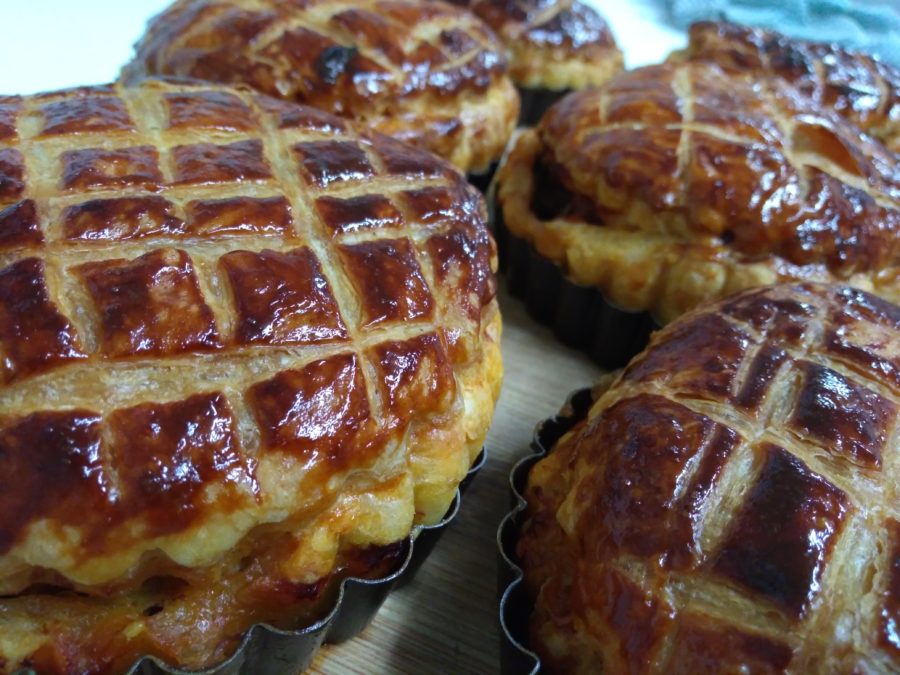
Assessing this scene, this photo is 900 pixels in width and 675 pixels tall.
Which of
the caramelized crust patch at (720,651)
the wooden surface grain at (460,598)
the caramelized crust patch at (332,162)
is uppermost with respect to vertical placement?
the caramelized crust patch at (332,162)

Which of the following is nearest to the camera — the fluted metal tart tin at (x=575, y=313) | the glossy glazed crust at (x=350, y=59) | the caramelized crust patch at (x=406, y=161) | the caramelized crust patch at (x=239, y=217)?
the caramelized crust patch at (x=239, y=217)

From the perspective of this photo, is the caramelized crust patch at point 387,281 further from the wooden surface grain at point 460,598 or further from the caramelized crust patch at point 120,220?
the wooden surface grain at point 460,598

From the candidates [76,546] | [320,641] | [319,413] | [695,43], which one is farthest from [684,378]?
[695,43]

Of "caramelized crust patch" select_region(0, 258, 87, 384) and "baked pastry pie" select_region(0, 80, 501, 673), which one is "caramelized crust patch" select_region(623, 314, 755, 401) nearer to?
"baked pastry pie" select_region(0, 80, 501, 673)

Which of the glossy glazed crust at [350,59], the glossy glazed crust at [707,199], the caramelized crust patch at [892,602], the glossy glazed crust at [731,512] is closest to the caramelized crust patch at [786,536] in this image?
the glossy glazed crust at [731,512]

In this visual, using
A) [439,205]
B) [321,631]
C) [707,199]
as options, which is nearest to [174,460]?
[321,631]

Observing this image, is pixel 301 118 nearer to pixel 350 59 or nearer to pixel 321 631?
pixel 350 59

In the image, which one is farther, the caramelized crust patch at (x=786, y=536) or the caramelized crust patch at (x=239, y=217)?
the caramelized crust patch at (x=239, y=217)
